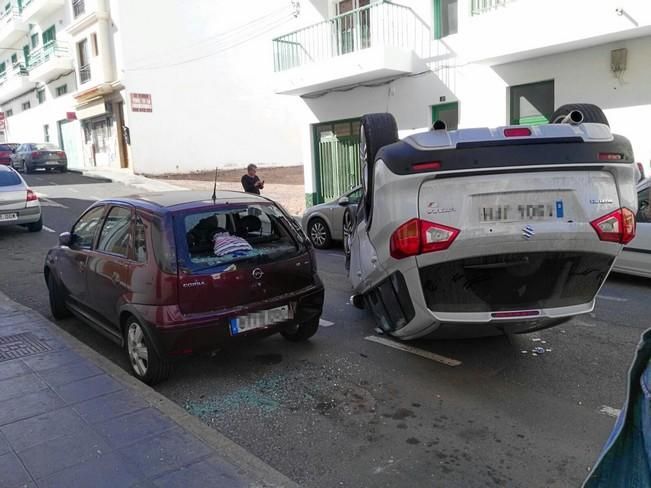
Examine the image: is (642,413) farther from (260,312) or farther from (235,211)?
(235,211)

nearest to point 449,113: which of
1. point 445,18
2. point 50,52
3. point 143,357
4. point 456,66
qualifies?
point 456,66

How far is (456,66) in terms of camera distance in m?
12.7

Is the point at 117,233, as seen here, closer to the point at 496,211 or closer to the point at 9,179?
the point at 496,211

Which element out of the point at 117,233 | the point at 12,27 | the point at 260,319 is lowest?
the point at 260,319

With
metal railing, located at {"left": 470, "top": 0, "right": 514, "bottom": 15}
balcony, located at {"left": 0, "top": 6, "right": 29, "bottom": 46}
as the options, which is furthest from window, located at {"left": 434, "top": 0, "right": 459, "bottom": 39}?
balcony, located at {"left": 0, "top": 6, "right": 29, "bottom": 46}

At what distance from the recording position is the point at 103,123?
27.4 metres

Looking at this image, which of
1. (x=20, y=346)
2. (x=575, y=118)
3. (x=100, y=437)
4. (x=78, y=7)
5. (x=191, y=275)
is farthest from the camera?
(x=78, y=7)

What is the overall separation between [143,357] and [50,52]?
107 ft

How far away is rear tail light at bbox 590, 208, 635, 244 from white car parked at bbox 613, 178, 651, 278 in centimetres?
374

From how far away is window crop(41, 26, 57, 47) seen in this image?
1266 inches

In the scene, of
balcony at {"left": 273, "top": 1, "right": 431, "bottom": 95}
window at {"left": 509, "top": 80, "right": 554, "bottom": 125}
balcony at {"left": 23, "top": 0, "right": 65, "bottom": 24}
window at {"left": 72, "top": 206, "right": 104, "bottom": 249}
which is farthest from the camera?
balcony at {"left": 23, "top": 0, "right": 65, "bottom": 24}

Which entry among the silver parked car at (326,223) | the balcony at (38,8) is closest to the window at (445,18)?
the silver parked car at (326,223)

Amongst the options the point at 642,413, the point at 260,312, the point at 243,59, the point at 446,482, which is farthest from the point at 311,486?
the point at 243,59

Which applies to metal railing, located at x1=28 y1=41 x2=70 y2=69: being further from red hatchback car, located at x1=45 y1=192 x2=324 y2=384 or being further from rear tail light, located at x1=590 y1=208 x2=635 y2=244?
rear tail light, located at x1=590 y1=208 x2=635 y2=244
